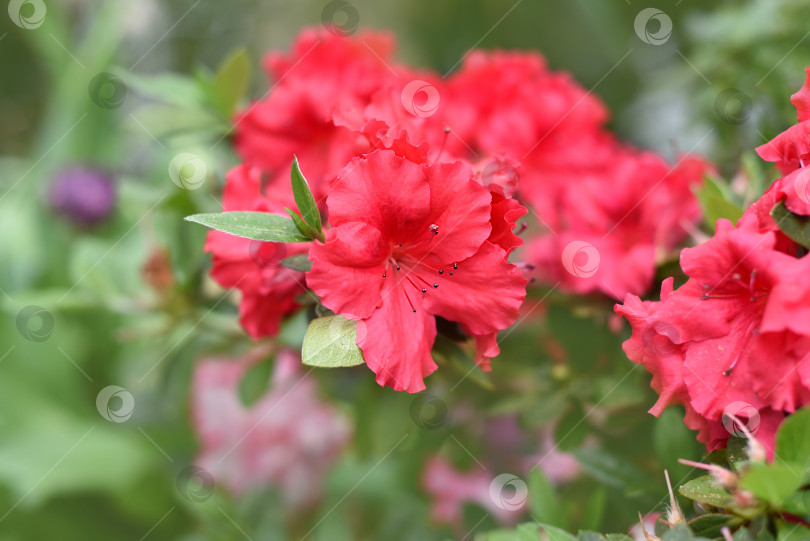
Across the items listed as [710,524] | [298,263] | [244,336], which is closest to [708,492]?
[710,524]

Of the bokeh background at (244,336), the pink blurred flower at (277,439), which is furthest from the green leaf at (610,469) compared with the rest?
the pink blurred flower at (277,439)

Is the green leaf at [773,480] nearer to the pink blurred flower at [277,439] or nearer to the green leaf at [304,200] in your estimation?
the green leaf at [304,200]

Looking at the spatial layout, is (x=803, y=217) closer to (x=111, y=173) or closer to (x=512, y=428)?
(x=512, y=428)

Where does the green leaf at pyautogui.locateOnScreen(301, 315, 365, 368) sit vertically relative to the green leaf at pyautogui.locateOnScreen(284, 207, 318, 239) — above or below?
below

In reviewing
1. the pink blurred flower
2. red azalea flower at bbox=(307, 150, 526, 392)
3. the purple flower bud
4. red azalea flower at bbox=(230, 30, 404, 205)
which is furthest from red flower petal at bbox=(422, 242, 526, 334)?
the purple flower bud

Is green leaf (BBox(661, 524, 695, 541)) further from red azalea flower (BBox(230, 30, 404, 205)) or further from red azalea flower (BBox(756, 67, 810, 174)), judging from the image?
red azalea flower (BBox(230, 30, 404, 205))

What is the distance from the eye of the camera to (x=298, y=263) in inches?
15.8

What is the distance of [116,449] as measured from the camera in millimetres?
930

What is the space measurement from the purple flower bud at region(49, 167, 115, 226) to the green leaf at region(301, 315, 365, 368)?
0.66m

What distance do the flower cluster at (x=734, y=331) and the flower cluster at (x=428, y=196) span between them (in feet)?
0.25

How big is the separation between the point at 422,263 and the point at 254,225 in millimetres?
96

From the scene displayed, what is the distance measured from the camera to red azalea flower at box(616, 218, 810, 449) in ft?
1.07

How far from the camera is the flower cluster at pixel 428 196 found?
1.21ft

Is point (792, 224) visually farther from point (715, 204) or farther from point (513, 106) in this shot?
point (513, 106)
